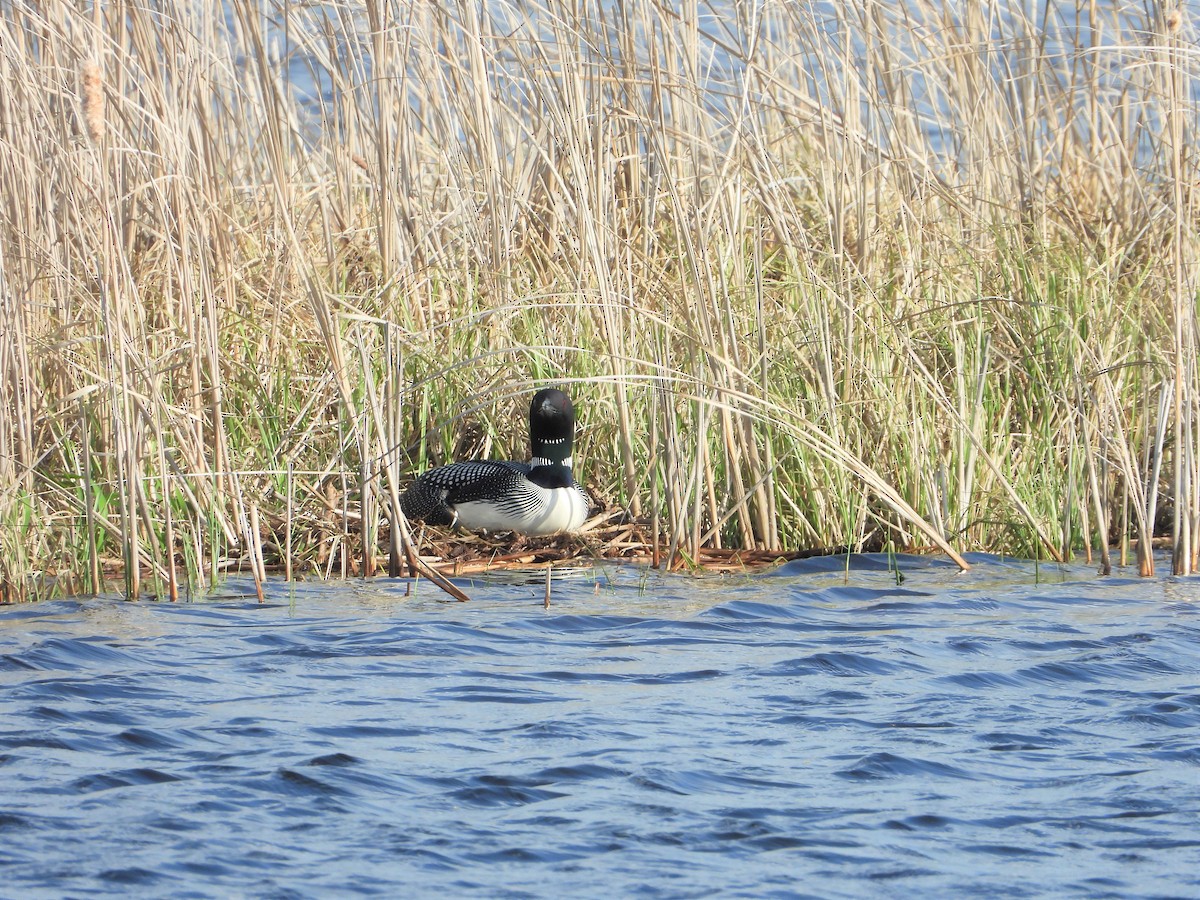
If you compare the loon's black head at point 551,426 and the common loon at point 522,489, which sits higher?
the loon's black head at point 551,426

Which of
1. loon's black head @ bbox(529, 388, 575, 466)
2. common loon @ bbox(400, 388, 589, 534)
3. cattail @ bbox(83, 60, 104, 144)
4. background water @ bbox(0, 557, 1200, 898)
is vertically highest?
cattail @ bbox(83, 60, 104, 144)

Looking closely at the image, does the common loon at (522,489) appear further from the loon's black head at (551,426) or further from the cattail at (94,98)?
the cattail at (94,98)

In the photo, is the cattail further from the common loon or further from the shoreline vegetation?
the common loon

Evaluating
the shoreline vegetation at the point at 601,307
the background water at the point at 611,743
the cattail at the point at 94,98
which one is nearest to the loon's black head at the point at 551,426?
the shoreline vegetation at the point at 601,307

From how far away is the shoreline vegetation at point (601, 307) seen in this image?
5.33 metres

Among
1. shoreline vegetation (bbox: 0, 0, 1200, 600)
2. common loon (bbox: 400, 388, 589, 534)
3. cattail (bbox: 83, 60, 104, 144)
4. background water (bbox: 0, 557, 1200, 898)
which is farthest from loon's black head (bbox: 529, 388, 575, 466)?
cattail (bbox: 83, 60, 104, 144)


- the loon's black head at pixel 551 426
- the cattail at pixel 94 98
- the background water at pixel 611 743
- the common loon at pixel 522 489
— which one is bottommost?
the background water at pixel 611 743

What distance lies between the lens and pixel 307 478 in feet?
20.9

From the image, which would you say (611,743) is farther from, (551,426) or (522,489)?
(551,426)

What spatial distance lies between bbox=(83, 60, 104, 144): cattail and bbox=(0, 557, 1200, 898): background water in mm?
1371

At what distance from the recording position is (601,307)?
18.9ft

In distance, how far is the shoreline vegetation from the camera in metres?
5.33

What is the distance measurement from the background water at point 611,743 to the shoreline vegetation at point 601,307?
47 cm

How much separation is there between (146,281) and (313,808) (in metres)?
3.59
